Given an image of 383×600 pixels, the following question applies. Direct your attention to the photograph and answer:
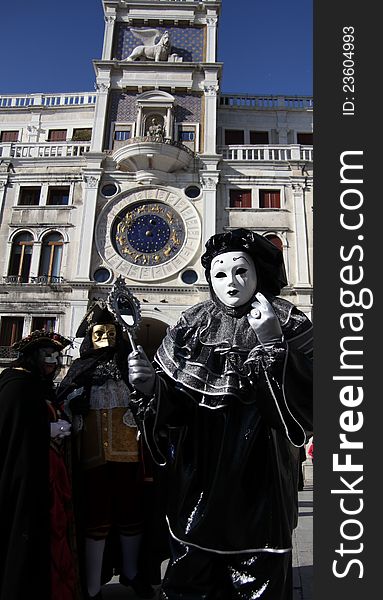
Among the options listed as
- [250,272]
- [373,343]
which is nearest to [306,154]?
[250,272]

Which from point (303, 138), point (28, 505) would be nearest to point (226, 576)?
point (28, 505)

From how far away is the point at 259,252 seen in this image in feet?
9.08

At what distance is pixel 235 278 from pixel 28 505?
159 cm

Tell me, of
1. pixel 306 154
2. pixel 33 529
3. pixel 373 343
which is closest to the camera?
pixel 373 343

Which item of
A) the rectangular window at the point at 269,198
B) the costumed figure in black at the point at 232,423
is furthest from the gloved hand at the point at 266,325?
the rectangular window at the point at 269,198

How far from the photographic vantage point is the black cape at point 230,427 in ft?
7.38

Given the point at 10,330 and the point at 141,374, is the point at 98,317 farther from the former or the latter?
the point at 10,330

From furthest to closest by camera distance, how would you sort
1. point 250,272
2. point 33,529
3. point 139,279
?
1. point 139,279
2. point 250,272
3. point 33,529

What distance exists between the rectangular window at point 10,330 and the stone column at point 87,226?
2565mm

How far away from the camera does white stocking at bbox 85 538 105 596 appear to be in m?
3.40

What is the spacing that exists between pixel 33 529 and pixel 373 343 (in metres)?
1.90

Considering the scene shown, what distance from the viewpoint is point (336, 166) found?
1.71 meters

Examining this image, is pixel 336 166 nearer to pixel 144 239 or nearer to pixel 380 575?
pixel 380 575

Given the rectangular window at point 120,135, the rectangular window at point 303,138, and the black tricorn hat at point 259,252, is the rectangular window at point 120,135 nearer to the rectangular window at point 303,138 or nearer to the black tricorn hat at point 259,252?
the rectangular window at point 303,138
